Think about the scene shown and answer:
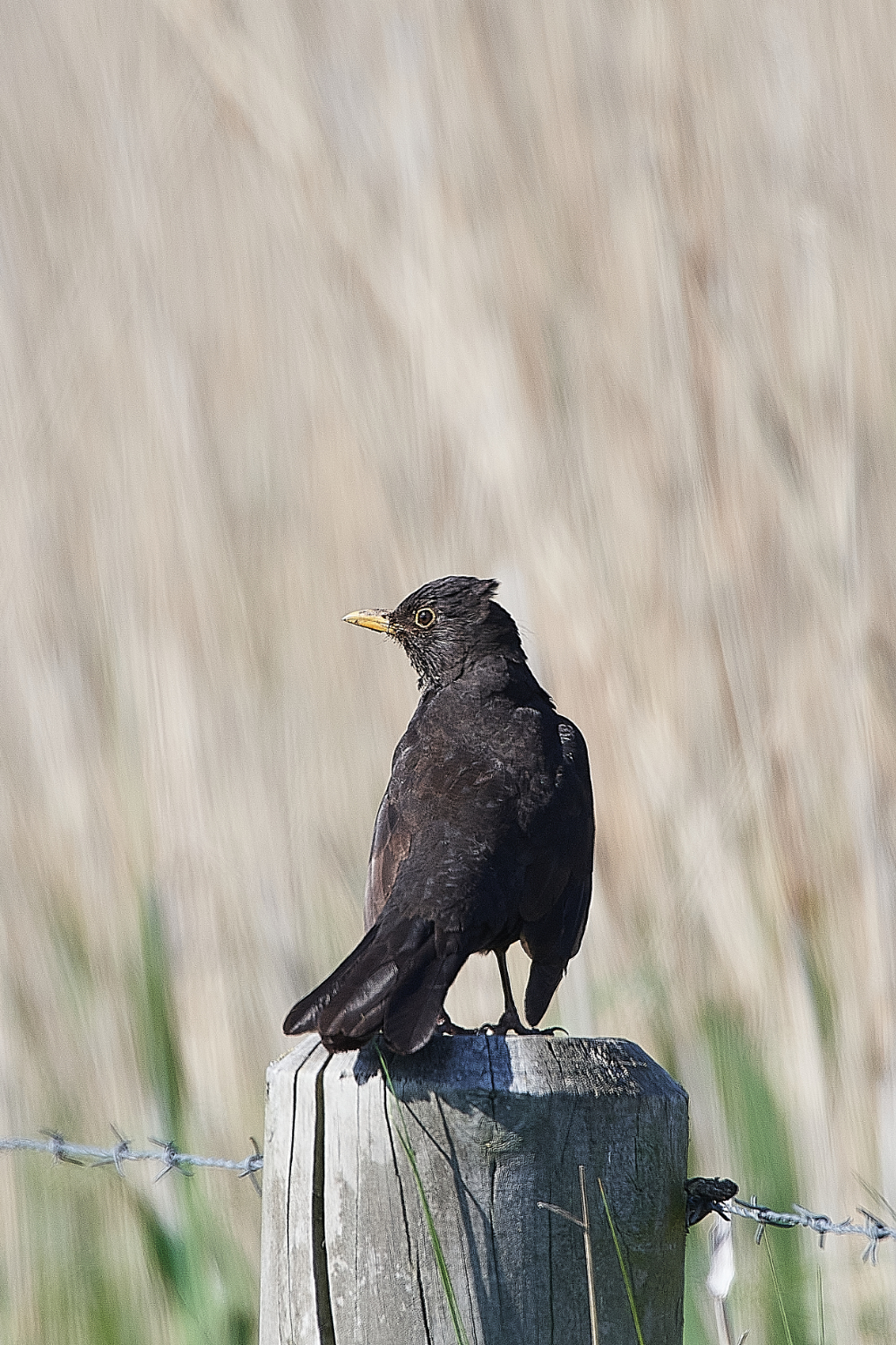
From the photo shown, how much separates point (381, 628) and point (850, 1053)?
117cm

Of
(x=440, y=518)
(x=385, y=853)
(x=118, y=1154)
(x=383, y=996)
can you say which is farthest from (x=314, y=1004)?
(x=440, y=518)

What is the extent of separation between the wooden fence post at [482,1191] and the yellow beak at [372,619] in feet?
4.87

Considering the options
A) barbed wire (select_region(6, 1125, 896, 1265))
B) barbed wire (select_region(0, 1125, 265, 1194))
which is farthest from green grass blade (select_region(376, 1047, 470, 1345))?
barbed wire (select_region(0, 1125, 265, 1194))

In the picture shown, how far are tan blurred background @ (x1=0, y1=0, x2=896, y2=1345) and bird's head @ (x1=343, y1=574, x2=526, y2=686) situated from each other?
181 millimetres

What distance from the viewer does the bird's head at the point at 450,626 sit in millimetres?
2938

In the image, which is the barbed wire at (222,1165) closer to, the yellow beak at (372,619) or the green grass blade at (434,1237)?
the green grass blade at (434,1237)

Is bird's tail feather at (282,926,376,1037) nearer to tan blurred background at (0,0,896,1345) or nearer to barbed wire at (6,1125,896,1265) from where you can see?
barbed wire at (6,1125,896,1265)

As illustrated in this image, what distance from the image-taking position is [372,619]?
304cm

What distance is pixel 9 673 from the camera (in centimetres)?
346

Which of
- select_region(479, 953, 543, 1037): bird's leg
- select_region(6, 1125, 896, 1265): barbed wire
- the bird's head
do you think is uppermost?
the bird's head

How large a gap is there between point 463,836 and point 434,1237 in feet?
2.80

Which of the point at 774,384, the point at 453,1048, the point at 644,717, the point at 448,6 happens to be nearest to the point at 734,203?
the point at 774,384

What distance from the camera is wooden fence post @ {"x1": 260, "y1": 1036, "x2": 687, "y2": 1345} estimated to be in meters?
1.54

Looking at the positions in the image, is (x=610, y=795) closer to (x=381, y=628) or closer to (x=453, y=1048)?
(x=381, y=628)
